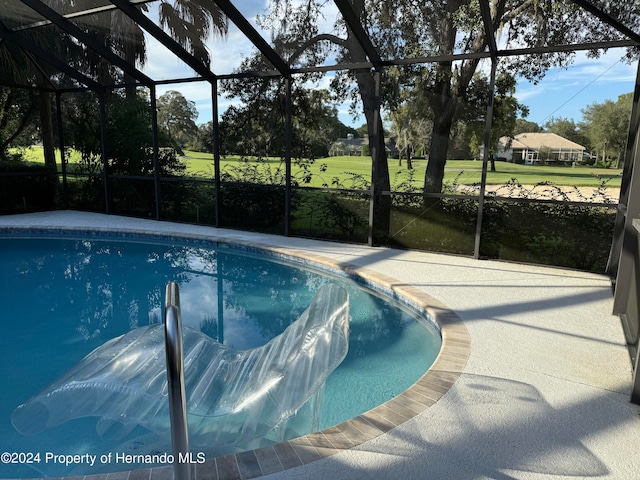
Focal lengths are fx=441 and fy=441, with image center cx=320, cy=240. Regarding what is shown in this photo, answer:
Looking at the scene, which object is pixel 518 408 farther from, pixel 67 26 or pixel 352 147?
pixel 67 26

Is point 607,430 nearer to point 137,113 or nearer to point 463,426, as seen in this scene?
point 463,426

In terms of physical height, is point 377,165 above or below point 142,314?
above

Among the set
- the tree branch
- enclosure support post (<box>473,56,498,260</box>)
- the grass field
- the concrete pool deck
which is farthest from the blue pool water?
the tree branch

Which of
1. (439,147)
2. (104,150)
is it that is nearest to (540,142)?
(439,147)

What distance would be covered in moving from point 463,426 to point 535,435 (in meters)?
0.38

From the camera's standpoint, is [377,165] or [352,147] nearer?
[377,165]

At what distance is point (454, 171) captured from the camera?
686 centimetres

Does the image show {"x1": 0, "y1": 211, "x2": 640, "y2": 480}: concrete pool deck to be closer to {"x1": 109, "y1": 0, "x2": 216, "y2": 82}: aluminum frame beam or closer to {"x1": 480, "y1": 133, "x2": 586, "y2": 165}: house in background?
{"x1": 480, "y1": 133, "x2": 586, "y2": 165}: house in background

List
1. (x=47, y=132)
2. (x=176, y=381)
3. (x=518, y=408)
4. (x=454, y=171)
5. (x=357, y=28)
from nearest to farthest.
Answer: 1. (x=176, y=381)
2. (x=518, y=408)
3. (x=357, y=28)
4. (x=454, y=171)
5. (x=47, y=132)

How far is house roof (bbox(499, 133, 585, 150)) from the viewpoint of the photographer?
6125 mm

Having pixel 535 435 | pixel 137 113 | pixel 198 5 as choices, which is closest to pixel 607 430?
pixel 535 435

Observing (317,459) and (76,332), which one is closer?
(317,459)

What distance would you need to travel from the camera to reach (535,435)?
8.05 ft

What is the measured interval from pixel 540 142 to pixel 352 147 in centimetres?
299
